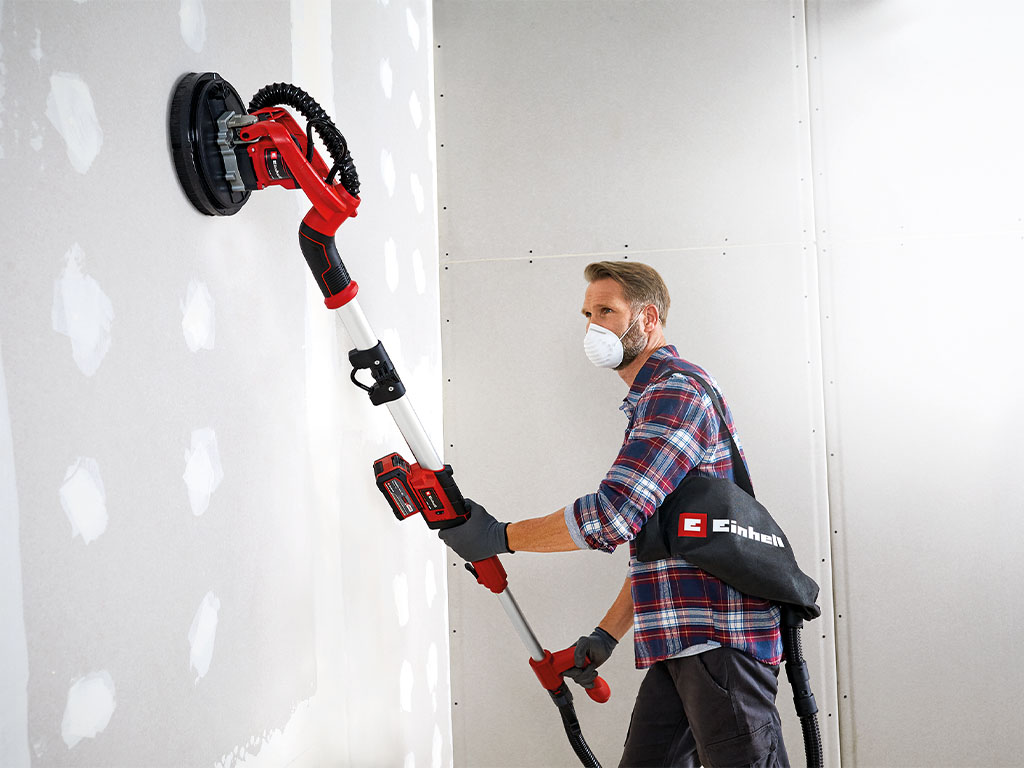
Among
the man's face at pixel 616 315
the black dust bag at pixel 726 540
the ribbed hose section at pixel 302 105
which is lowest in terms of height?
the black dust bag at pixel 726 540

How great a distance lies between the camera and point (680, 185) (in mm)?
2506

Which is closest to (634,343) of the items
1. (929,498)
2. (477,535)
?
(477,535)

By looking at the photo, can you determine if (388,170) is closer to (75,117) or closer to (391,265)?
(391,265)

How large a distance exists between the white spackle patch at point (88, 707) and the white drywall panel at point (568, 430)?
1832 millimetres

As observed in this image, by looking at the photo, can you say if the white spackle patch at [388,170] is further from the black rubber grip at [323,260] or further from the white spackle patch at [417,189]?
the black rubber grip at [323,260]

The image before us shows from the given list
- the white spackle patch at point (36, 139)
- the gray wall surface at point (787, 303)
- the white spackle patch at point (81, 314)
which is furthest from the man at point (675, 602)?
the white spackle patch at point (36, 139)

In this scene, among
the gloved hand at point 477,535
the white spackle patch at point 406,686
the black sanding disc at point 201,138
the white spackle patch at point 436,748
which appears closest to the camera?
the black sanding disc at point 201,138

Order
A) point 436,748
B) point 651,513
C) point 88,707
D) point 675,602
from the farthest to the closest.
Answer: point 436,748 → point 675,602 → point 651,513 → point 88,707

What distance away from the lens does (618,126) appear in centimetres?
255

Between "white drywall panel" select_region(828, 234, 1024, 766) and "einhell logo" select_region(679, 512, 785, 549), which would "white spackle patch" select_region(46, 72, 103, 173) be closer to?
"einhell logo" select_region(679, 512, 785, 549)

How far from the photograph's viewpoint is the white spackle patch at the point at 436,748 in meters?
2.18

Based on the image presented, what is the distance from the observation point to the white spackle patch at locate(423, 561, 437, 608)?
7.28ft

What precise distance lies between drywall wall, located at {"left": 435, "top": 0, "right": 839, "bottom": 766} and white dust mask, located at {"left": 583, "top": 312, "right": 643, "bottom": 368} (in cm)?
52

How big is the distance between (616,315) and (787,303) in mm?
760
